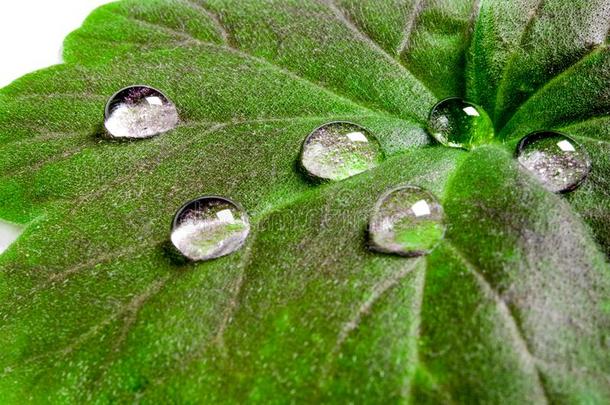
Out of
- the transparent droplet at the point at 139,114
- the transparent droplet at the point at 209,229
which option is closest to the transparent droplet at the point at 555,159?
the transparent droplet at the point at 209,229

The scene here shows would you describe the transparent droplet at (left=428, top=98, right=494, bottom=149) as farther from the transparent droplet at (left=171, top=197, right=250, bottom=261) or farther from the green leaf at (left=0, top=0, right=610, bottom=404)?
the transparent droplet at (left=171, top=197, right=250, bottom=261)

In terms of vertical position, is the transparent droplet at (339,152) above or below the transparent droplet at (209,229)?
above

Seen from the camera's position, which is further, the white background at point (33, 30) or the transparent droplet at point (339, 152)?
the white background at point (33, 30)

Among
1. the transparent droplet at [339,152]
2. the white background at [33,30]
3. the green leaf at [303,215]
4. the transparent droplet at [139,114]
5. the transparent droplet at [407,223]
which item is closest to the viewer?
the green leaf at [303,215]

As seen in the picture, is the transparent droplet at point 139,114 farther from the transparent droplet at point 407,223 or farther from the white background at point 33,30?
the transparent droplet at point 407,223

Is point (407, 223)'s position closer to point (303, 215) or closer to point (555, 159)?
point (303, 215)

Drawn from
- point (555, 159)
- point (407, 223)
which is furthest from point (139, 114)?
point (555, 159)

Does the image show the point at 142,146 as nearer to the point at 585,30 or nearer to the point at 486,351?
the point at 486,351
